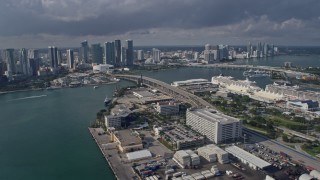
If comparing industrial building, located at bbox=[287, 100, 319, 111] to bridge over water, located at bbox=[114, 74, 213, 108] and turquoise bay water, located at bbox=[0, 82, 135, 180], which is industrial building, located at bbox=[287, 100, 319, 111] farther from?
turquoise bay water, located at bbox=[0, 82, 135, 180]

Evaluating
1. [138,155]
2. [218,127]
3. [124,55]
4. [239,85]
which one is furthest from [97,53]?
[138,155]

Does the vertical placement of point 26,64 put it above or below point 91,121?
above

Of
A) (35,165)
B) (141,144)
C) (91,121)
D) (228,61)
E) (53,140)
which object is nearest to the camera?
(35,165)

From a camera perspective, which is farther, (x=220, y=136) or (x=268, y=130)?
(x=268, y=130)

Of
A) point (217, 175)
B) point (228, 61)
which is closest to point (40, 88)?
point (217, 175)

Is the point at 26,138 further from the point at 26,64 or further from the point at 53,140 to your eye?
the point at 26,64

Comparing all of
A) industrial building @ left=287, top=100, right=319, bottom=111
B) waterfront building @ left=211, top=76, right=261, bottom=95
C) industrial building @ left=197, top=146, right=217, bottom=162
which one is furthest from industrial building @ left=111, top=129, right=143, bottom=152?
waterfront building @ left=211, top=76, right=261, bottom=95

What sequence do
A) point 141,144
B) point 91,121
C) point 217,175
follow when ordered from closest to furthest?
point 217,175 < point 141,144 < point 91,121
